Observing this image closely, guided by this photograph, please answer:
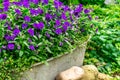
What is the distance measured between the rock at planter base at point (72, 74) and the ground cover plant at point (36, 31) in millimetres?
263

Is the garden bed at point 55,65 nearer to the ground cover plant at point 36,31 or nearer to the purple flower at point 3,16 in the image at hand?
the ground cover plant at point 36,31

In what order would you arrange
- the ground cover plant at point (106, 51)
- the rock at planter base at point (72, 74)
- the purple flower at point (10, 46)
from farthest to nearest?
the ground cover plant at point (106, 51)
the rock at planter base at point (72, 74)
the purple flower at point (10, 46)

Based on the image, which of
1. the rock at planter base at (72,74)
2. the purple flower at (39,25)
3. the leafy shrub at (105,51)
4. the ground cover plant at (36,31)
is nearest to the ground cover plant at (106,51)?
the leafy shrub at (105,51)

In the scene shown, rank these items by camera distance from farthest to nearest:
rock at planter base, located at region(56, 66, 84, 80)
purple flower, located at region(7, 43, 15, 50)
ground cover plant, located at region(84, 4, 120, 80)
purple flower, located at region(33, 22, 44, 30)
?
ground cover plant, located at region(84, 4, 120, 80) < rock at planter base, located at region(56, 66, 84, 80) < purple flower, located at region(33, 22, 44, 30) < purple flower, located at region(7, 43, 15, 50)

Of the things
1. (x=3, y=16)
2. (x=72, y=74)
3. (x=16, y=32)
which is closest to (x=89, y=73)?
(x=72, y=74)

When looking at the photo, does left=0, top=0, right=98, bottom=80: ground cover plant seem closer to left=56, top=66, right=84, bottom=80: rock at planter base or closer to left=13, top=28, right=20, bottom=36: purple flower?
left=13, top=28, right=20, bottom=36: purple flower

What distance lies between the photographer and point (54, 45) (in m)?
4.16

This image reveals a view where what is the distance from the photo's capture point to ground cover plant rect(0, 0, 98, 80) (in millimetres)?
3785

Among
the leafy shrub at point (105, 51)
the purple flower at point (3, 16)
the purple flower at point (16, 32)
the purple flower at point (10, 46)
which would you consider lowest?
the leafy shrub at point (105, 51)

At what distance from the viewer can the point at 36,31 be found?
4109 millimetres

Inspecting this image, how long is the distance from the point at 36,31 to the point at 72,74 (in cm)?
69

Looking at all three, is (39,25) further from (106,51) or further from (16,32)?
(106,51)

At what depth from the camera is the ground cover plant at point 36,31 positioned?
379cm

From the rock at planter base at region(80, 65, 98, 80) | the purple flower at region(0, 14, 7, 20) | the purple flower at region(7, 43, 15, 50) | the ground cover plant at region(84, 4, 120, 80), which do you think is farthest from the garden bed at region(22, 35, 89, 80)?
the purple flower at region(0, 14, 7, 20)
